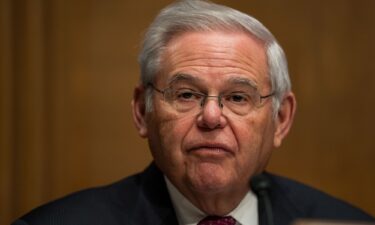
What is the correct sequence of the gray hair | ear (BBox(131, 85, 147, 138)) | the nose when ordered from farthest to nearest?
ear (BBox(131, 85, 147, 138)), the gray hair, the nose

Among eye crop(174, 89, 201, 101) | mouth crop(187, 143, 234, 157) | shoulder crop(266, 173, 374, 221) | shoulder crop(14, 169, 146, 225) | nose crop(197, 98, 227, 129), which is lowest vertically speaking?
shoulder crop(266, 173, 374, 221)

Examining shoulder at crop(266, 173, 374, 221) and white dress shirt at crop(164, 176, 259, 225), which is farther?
shoulder at crop(266, 173, 374, 221)

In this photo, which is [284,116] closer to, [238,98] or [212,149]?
[238,98]

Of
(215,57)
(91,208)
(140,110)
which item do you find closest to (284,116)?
(215,57)

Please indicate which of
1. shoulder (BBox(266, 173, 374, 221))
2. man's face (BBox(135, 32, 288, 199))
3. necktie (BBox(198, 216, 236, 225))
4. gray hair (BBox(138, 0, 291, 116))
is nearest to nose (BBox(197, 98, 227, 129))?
man's face (BBox(135, 32, 288, 199))

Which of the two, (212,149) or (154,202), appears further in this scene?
(154,202)

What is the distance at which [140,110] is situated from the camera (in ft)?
7.50

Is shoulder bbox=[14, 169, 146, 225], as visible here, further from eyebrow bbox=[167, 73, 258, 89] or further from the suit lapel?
eyebrow bbox=[167, 73, 258, 89]

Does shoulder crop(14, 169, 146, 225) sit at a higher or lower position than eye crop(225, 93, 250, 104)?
lower

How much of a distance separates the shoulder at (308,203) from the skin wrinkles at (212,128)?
0.99 ft

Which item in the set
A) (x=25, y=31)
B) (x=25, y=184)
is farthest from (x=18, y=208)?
(x=25, y=31)

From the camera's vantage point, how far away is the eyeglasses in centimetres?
207

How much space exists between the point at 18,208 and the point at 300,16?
5.66 ft

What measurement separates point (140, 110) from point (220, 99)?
0.37m
